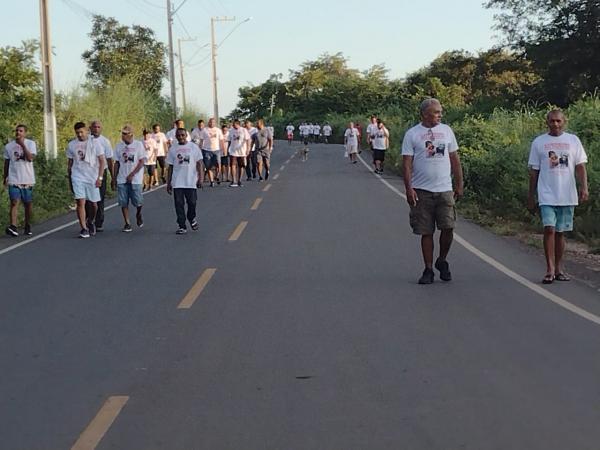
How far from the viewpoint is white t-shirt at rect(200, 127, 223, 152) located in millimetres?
24859

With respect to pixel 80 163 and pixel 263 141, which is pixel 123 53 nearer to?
pixel 263 141

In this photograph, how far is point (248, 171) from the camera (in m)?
27.2

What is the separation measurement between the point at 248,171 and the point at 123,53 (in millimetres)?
28218

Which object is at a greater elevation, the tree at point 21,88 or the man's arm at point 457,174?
the tree at point 21,88

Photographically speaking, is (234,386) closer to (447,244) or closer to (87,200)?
(447,244)

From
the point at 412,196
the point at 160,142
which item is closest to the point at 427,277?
the point at 412,196

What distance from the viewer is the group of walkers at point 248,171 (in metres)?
9.53

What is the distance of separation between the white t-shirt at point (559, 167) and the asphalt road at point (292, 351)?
98 centimetres

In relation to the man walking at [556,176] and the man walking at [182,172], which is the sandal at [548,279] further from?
the man walking at [182,172]

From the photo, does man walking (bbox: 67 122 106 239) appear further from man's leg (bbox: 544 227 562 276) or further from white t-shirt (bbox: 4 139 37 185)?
man's leg (bbox: 544 227 562 276)

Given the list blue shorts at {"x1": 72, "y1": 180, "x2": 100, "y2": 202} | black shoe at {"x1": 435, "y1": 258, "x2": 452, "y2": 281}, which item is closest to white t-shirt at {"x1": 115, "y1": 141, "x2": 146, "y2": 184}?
blue shorts at {"x1": 72, "y1": 180, "x2": 100, "y2": 202}

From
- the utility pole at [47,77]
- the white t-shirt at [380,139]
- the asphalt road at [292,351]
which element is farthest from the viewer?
the white t-shirt at [380,139]

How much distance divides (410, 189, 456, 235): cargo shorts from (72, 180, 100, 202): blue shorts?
6473 millimetres

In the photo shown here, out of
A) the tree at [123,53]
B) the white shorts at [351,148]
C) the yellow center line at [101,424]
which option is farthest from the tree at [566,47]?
the yellow center line at [101,424]
